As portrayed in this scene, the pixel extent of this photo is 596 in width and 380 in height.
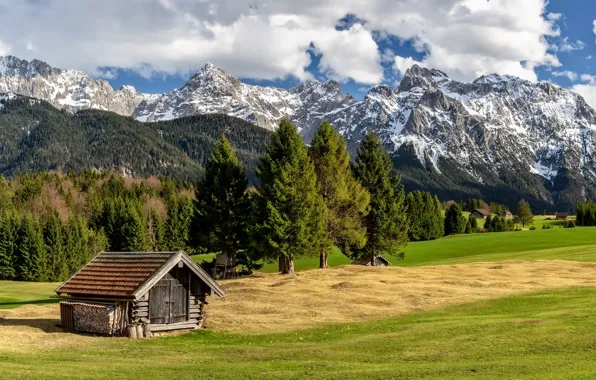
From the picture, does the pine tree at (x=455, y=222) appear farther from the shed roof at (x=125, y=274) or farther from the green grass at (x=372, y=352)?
the shed roof at (x=125, y=274)

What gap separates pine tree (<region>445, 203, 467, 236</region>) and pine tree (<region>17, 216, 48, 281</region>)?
94315 millimetres

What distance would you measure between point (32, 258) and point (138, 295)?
70.8m

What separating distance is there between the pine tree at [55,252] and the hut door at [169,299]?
6696 centimetres

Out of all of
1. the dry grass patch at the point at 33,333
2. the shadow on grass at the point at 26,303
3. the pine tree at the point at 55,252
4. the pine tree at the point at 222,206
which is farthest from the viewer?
the pine tree at the point at 55,252

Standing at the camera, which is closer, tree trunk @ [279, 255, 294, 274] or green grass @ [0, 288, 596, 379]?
green grass @ [0, 288, 596, 379]

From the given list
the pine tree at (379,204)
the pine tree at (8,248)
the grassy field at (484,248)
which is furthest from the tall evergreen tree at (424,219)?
the pine tree at (8,248)

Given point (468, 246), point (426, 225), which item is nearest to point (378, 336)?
point (468, 246)

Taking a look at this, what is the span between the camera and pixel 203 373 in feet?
65.6

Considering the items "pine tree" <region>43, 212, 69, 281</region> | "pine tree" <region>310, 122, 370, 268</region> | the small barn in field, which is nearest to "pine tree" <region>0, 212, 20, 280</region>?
"pine tree" <region>43, 212, 69, 281</region>

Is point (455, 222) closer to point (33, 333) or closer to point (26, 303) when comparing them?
point (26, 303)

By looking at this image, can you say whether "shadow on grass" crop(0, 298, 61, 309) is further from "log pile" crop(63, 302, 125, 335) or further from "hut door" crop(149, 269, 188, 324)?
"hut door" crop(149, 269, 188, 324)

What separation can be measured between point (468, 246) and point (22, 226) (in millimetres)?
73560

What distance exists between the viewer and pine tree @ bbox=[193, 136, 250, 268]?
59656mm

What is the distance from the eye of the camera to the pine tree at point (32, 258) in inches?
3654
